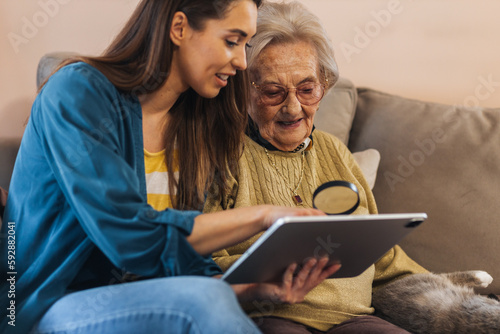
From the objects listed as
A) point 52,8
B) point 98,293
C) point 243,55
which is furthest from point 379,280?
point 52,8

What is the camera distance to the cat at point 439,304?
1.25m

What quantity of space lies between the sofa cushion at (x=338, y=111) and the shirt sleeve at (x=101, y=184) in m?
0.92

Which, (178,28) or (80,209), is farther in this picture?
(178,28)

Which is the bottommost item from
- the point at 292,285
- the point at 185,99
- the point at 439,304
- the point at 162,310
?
the point at 439,304

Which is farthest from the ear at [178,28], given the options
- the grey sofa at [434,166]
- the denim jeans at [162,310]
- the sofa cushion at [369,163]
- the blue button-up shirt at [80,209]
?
the sofa cushion at [369,163]

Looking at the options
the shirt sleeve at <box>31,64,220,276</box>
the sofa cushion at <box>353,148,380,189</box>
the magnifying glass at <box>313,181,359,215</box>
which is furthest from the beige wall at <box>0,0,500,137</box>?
the magnifying glass at <box>313,181,359,215</box>

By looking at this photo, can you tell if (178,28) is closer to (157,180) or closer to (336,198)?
(157,180)

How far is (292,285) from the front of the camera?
117 cm

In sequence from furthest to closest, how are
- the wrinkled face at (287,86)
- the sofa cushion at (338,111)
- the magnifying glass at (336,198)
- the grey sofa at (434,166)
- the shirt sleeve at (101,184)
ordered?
the sofa cushion at (338,111) → the grey sofa at (434,166) → the wrinkled face at (287,86) → the magnifying glass at (336,198) → the shirt sleeve at (101,184)

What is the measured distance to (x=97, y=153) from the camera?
3.18ft

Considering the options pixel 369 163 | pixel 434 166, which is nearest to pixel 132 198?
pixel 369 163

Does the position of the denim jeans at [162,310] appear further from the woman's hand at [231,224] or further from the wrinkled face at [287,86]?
the wrinkled face at [287,86]

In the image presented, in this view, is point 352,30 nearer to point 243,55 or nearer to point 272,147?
point 272,147

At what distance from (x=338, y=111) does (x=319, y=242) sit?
928 millimetres
